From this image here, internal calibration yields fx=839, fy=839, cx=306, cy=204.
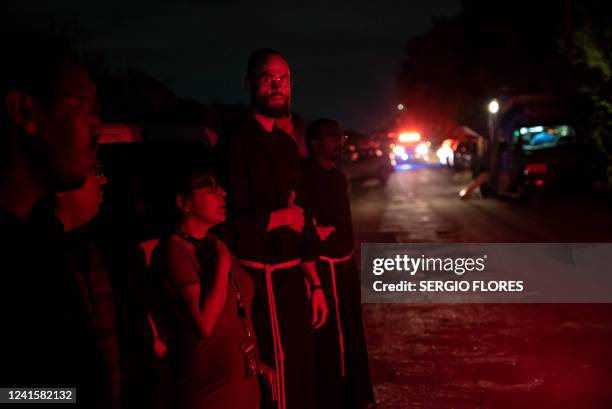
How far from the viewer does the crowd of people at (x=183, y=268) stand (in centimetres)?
169

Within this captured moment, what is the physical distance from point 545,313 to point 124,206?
6.01 meters

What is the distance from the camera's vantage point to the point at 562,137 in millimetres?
25328

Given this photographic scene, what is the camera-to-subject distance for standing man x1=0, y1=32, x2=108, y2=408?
1652mm

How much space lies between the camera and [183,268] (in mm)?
3334

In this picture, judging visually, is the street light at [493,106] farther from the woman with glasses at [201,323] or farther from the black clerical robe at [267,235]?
the woman with glasses at [201,323]

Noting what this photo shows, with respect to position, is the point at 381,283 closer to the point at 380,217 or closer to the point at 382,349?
the point at 382,349

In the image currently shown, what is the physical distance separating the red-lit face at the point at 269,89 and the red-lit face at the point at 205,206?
2.79 feet

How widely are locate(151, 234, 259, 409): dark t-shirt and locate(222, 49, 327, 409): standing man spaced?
74cm

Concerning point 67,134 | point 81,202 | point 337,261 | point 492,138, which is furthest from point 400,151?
point 67,134

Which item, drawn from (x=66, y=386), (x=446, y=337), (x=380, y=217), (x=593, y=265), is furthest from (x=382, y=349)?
(x=380, y=217)

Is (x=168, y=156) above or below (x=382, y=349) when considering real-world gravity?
above

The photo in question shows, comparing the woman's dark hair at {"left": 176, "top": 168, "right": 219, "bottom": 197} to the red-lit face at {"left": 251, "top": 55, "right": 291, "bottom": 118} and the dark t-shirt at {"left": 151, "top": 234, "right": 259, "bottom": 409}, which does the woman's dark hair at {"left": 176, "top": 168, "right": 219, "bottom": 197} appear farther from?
the red-lit face at {"left": 251, "top": 55, "right": 291, "bottom": 118}

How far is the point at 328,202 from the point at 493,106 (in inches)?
1028

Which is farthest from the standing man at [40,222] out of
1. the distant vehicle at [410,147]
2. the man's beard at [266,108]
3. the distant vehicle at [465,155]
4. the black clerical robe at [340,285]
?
the distant vehicle at [410,147]
